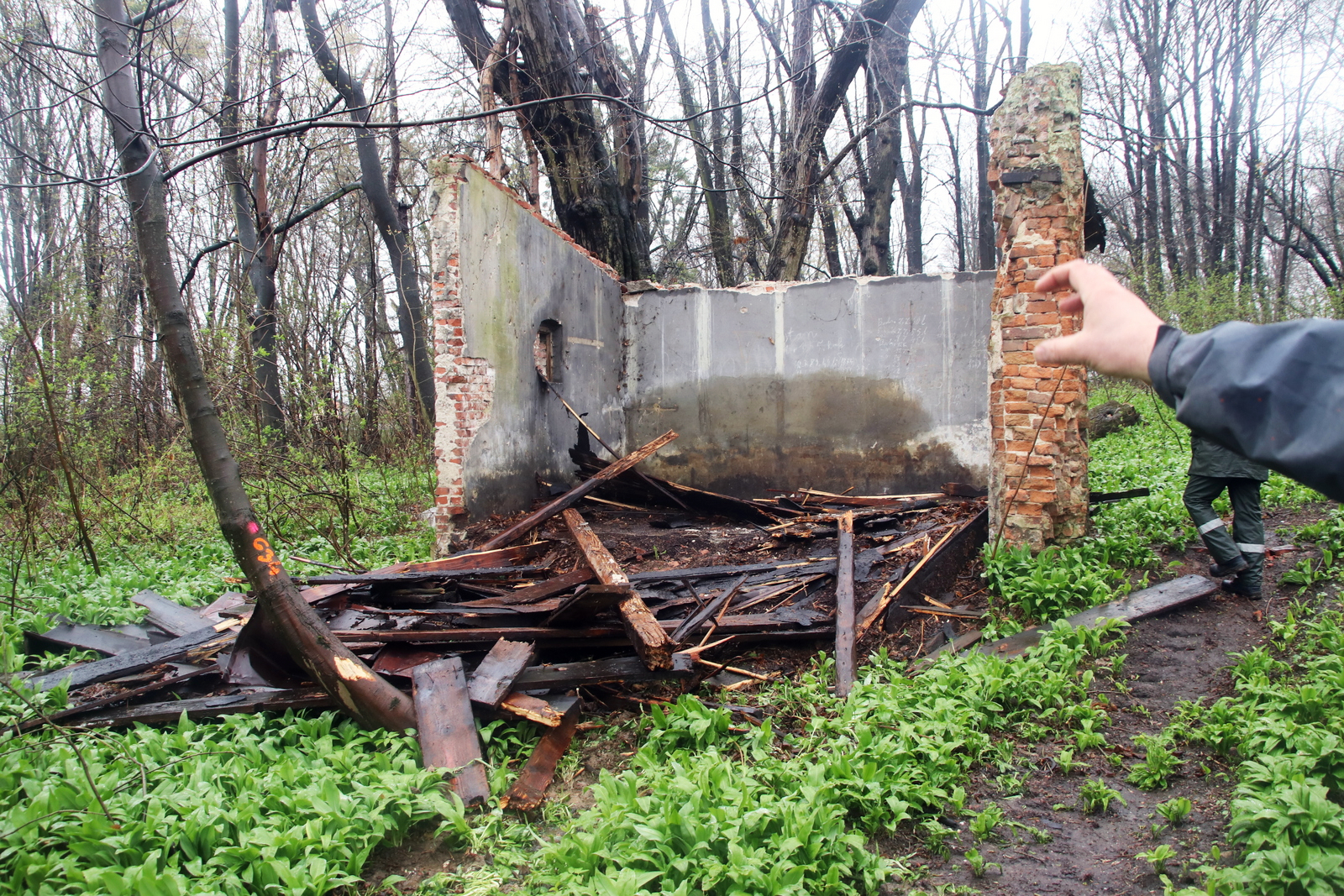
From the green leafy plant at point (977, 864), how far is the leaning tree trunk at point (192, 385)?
108 inches

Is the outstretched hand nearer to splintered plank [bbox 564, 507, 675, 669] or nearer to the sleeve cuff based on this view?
the sleeve cuff

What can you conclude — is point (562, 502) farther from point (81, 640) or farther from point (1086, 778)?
point (1086, 778)

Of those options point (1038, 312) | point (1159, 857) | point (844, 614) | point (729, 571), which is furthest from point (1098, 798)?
point (1038, 312)

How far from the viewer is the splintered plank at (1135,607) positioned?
4.27 m

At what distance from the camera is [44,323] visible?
25.7ft

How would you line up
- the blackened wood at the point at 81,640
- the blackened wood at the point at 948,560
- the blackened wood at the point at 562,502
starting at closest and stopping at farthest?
the blackened wood at the point at 81,640, the blackened wood at the point at 948,560, the blackened wood at the point at 562,502

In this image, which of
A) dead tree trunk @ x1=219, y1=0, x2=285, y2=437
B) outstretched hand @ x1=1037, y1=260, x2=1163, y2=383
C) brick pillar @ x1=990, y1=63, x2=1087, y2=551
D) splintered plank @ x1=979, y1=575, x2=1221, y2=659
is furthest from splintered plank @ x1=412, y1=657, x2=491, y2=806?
dead tree trunk @ x1=219, y1=0, x2=285, y2=437

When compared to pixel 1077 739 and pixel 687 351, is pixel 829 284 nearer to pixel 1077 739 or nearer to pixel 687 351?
pixel 687 351

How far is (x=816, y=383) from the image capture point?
927 centimetres

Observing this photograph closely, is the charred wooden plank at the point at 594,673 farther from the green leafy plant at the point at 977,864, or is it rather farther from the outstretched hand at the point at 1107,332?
the outstretched hand at the point at 1107,332

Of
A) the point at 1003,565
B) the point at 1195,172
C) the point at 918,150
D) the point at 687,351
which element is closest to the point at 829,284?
the point at 687,351

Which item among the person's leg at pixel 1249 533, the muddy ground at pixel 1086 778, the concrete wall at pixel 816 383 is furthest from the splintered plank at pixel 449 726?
the concrete wall at pixel 816 383

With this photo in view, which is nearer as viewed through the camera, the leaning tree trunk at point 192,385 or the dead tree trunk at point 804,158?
the leaning tree trunk at point 192,385

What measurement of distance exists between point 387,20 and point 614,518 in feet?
28.7
